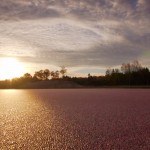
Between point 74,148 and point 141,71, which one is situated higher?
point 141,71

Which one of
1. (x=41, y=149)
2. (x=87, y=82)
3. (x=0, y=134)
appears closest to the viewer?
(x=41, y=149)

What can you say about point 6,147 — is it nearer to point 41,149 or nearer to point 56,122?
point 41,149

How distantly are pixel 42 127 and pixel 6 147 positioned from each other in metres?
1.34

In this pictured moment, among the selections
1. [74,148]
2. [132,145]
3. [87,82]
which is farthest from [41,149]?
[87,82]

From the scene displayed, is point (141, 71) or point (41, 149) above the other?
point (141, 71)

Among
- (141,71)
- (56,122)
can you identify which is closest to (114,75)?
(141,71)

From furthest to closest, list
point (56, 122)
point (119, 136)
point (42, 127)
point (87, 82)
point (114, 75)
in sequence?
point (114, 75) < point (87, 82) < point (56, 122) < point (42, 127) < point (119, 136)

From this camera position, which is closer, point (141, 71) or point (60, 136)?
point (60, 136)

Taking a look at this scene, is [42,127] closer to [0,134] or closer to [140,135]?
[0,134]

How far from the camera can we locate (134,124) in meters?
4.60

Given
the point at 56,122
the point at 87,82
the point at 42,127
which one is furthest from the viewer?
the point at 87,82

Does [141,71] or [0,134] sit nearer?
[0,134]

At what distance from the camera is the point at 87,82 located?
5478 cm

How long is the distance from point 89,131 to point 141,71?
181 feet
